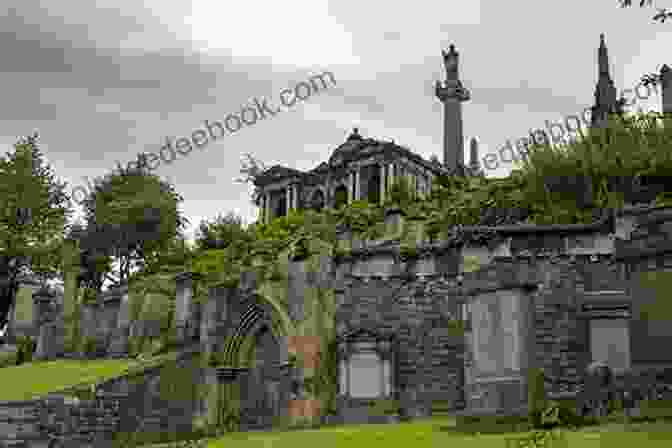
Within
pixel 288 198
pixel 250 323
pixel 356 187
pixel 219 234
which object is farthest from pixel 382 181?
pixel 250 323

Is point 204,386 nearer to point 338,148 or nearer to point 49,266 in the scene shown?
point 49,266

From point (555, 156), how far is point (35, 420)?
18.8 meters

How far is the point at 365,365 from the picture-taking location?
19391 mm

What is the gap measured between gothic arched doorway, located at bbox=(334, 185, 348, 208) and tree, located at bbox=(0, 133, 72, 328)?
2093 centimetres

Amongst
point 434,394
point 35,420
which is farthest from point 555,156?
point 35,420

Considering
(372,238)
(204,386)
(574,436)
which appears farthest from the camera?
(372,238)

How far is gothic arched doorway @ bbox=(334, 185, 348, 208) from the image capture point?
5697 cm

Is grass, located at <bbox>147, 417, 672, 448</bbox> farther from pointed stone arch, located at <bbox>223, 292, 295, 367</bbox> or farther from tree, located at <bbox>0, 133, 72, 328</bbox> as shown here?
tree, located at <bbox>0, 133, 72, 328</bbox>

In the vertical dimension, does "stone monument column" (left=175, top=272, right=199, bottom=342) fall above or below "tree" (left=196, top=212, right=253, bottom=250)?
below

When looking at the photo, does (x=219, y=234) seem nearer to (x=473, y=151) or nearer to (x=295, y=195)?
(x=295, y=195)

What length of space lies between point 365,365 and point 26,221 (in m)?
27.9

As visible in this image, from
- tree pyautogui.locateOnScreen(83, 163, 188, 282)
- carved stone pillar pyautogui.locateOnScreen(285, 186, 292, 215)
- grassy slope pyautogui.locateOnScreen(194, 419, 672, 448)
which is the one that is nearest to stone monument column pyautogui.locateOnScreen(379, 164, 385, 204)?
carved stone pillar pyautogui.locateOnScreen(285, 186, 292, 215)

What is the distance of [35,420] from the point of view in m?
17.8

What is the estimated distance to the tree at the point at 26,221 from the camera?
3972 cm
